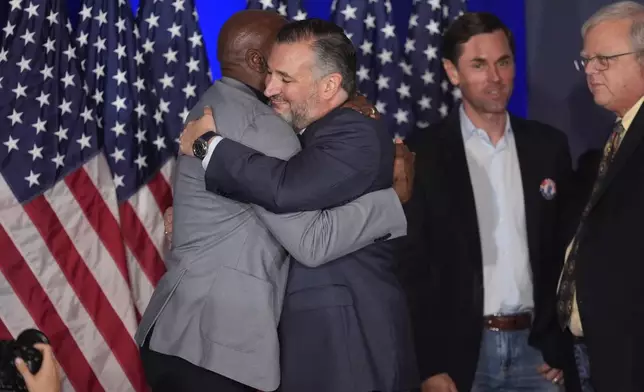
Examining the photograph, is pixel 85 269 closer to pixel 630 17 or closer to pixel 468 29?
pixel 468 29

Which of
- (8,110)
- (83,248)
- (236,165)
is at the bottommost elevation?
(83,248)

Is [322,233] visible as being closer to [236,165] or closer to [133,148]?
[236,165]

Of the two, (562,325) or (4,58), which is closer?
(562,325)

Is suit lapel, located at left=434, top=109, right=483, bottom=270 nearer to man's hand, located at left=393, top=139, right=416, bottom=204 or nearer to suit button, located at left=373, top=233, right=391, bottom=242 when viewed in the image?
man's hand, located at left=393, top=139, right=416, bottom=204

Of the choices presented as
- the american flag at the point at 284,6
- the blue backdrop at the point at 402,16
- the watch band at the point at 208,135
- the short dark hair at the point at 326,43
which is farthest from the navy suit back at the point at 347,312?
the blue backdrop at the point at 402,16

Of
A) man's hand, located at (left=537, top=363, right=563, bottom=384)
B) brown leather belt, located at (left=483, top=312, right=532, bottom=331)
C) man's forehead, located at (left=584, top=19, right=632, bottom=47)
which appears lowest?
man's hand, located at (left=537, top=363, right=563, bottom=384)

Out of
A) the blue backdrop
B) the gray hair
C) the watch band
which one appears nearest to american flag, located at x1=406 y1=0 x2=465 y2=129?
the blue backdrop

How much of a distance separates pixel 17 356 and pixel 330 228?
807 millimetres

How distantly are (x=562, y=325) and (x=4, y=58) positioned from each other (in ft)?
7.30

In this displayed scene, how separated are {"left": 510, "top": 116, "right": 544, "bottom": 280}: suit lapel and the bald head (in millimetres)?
1159

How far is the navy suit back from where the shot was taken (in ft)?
7.81

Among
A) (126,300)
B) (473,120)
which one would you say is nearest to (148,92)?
(126,300)

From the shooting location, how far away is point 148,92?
3838mm

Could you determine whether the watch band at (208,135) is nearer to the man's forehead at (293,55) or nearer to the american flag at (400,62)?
the man's forehead at (293,55)
